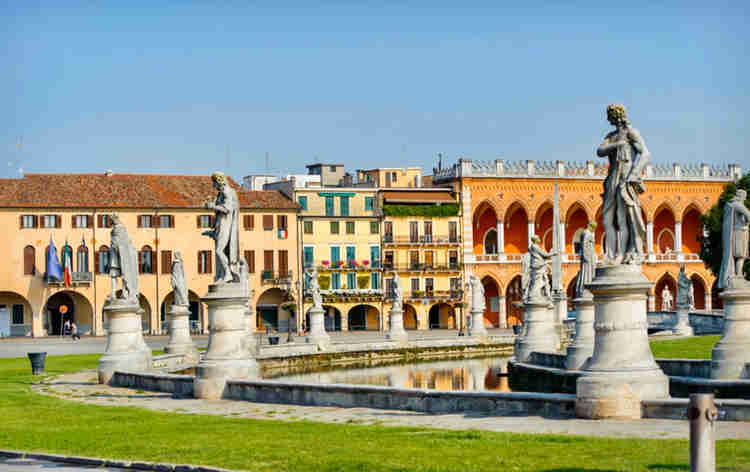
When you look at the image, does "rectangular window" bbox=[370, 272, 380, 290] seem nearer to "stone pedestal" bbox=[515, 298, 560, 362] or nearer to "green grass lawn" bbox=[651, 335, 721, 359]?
"green grass lawn" bbox=[651, 335, 721, 359]

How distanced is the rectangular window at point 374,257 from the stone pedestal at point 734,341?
66.0 metres

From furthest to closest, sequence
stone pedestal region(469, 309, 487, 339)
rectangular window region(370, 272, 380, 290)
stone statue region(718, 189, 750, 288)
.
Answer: rectangular window region(370, 272, 380, 290), stone pedestal region(469, 309, 487, 339), stone statue region(718, 189, 750, 288)

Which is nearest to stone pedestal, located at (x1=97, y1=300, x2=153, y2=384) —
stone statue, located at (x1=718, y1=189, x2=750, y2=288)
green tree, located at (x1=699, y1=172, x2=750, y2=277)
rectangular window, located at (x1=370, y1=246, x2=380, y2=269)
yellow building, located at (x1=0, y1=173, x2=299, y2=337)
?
stone statue, located at (x1=718, y1=189, x2=750, y2=288)

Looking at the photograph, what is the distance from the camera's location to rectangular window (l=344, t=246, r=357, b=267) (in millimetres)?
87438

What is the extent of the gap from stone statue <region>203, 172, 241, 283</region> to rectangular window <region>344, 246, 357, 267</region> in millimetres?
63944

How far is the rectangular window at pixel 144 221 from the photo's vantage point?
262 ft

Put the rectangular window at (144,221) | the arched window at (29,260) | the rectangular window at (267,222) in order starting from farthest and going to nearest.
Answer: the rectangular window at (267,222) < the rectangular window at (144,221) < the arched window at (29,260)

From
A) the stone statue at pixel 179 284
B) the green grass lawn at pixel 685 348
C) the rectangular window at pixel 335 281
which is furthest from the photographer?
the rectangular window at pixel 335 281

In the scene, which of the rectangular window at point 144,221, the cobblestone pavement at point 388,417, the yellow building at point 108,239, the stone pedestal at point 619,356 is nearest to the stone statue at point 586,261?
the cobblestone pavement at point 388,417

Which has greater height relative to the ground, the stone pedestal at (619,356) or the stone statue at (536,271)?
the stone statue at (536,271)

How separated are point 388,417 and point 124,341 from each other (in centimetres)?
1201

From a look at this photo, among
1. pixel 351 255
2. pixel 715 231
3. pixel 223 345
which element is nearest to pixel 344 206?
pixel 351 255

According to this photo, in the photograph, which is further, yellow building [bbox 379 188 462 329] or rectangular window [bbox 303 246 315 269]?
yellow building [bbox 379 188 462 329]

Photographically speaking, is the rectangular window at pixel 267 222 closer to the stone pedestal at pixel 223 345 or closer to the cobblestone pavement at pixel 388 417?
the cobblestone pavement at pixel 388 417
